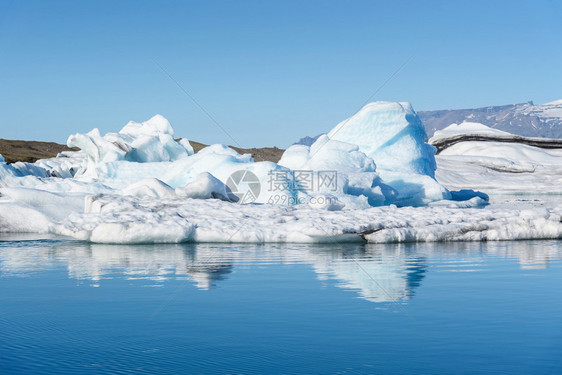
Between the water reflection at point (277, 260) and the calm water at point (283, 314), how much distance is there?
29 mm

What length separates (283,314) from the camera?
407cm

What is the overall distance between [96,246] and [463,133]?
36.2 m

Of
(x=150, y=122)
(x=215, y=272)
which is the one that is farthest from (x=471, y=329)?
(x=150, y=122)

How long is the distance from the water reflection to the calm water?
0.03 meters

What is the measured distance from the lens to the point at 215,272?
583 cm

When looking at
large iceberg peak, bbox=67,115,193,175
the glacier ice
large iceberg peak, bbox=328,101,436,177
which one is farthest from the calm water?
large iceberg peak, bbox=67,115,193,175

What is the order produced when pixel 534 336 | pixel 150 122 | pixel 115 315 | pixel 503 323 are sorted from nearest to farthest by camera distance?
pixel 534 336 → pixel 503 323 → pixel 115 315 → pixel 150 122

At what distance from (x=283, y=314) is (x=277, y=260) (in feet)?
8.62

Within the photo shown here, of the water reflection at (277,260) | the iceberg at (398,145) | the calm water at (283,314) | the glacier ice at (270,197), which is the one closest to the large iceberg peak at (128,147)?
the glacier ice at (270,197)

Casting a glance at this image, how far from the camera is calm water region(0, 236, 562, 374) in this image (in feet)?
10.2

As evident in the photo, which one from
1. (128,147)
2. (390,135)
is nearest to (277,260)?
(390,135)

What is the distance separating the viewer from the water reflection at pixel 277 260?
17.7 ft

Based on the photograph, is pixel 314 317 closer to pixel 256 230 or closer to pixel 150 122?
pixel 256 230

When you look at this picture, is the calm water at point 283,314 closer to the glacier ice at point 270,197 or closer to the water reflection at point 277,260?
the water reflection at point 277,260
